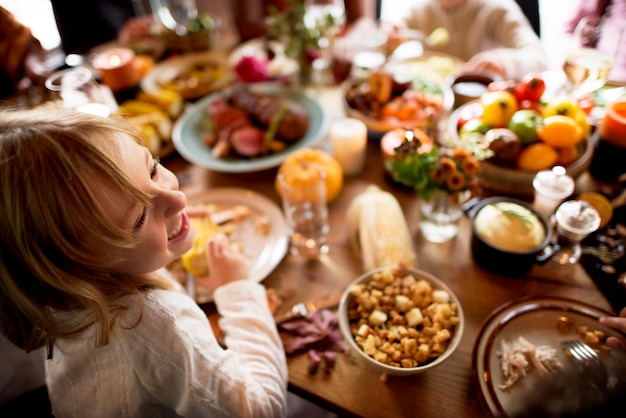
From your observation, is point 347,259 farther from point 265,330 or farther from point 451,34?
point 451,34

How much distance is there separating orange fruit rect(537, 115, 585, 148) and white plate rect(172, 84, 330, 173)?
2.32ft

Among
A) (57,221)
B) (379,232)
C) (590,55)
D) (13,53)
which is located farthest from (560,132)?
(13,53)

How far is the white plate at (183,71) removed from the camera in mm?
1812

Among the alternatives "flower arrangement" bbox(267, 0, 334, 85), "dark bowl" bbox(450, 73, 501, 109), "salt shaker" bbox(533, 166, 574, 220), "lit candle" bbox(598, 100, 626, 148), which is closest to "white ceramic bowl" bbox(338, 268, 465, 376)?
"salt shaker" bbox(533, 166, 574, 220)

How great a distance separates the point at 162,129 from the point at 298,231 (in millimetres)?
725

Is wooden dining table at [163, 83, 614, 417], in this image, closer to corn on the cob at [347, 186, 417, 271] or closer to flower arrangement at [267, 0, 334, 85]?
corn on the cob at [347, 186, 417, 271]

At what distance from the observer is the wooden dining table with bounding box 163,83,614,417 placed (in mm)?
820

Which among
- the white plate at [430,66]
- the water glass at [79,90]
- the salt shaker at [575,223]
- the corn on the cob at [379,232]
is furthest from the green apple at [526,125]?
the water glass at [79,90]

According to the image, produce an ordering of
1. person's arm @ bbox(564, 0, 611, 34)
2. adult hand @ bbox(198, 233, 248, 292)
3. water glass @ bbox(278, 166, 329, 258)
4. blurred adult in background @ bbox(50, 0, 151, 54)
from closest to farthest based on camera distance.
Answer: adult hand @ bbox(198, 233, 248, 292), water glass @ bbox(278, 166, 329, 258), person's arm @ bbox(564, 0, 611, 34), blurred adult in background @ bbox(50, 0, 151, 54)

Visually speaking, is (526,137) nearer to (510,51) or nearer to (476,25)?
(510,51)

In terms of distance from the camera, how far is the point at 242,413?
0.80 m

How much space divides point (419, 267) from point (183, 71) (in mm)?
1481

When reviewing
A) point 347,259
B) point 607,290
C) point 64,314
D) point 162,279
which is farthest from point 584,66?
point 64,314

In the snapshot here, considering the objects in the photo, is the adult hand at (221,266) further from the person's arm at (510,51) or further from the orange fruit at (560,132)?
the person's arm at (510,51)
